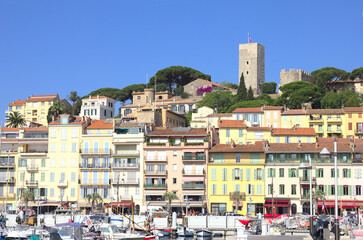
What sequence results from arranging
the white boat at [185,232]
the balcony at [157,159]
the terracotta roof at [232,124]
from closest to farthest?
the white boat at [185,232] < the balcony at [157,159] < the terracotta roof at [232,124]

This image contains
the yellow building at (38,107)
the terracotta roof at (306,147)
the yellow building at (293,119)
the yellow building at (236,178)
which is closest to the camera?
the terracotta roof at (306,147)

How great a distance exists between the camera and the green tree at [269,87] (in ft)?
474

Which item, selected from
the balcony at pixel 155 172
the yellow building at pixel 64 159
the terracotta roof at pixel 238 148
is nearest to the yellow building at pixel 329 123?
the terracotta roof at pixel 238 148

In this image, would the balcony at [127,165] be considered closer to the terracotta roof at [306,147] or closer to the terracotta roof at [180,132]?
the terracotta roof at [180,132]

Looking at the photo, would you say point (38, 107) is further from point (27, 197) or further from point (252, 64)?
point (27, 197)

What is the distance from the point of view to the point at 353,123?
3725 inches

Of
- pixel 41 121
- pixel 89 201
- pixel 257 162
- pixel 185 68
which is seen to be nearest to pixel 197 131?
pixel 257 162

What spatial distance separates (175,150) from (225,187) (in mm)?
7268

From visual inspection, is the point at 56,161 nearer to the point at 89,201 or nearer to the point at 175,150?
the point at 89,201

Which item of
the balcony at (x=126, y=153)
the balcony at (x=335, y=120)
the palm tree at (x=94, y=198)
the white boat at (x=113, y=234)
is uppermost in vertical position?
the balcony at (x=335, y=120)

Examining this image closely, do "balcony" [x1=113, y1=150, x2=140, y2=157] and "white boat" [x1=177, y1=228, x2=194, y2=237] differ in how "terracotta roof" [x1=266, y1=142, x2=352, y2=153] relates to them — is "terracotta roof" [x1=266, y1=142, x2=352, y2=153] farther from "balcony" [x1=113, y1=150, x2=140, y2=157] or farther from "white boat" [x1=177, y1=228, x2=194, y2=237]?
"white boat" [x1=177, y1=228, x2=194, y2=237]

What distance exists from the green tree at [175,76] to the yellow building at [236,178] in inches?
3241

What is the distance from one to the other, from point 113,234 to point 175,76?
111 m

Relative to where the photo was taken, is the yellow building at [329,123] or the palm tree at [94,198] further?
the yellow building at [329,123]
